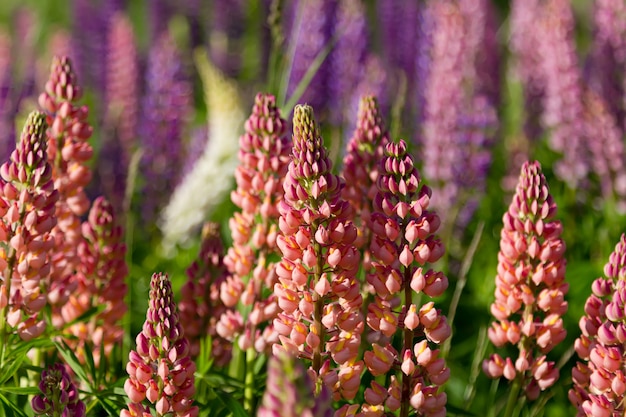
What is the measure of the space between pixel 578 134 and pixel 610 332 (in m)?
2.64

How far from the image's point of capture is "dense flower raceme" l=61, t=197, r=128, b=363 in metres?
2.15

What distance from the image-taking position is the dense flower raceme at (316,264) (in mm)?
1565

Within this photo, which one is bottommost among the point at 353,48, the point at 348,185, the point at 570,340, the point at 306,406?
the point at 570,340

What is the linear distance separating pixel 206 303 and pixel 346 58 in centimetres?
260

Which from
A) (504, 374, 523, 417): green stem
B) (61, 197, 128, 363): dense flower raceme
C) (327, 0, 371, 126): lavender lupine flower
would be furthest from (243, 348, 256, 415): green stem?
(327, 0, 371, 126): lavender lupine flower

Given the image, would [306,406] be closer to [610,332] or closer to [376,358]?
[376,358]

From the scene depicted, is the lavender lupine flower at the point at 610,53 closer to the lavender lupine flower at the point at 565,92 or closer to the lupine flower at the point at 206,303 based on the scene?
the lavender lupine flower at the point at 565,92

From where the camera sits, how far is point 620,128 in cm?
404

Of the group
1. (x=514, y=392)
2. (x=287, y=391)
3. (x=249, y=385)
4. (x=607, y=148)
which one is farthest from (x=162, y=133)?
(x=287, y=391)

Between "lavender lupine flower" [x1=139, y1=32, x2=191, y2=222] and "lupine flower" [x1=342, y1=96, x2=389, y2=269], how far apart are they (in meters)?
2.47

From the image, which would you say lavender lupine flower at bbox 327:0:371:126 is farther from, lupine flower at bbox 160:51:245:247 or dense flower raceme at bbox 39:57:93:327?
dense flower raceme at bbox 39:57:93:327

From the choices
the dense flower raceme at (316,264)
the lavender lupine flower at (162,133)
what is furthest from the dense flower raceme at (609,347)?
the lavender lupine flower at (162,133)

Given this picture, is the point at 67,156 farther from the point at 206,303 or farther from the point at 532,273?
the point at 532,273

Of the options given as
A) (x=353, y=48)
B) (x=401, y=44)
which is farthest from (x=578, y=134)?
(x=401, y=44)
